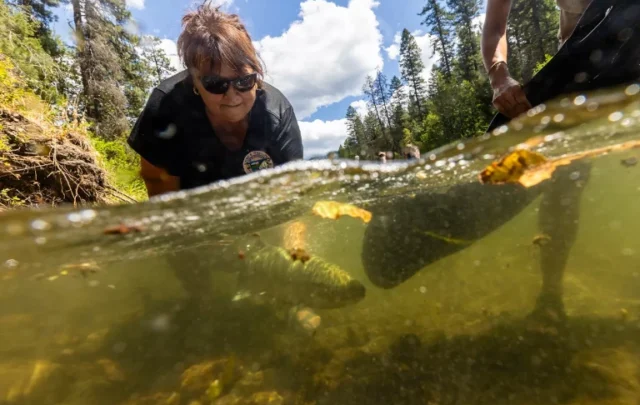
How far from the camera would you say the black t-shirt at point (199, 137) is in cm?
425

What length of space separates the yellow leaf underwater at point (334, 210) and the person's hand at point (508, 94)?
3.01 m

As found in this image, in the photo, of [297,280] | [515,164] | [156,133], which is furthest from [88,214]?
[515,164]

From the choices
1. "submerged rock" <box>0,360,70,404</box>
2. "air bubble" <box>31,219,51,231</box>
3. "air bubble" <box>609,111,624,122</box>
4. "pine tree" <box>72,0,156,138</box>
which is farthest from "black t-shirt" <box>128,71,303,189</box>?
"pine tree" <box>72,0,156,138</box>

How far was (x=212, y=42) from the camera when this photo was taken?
151 inches

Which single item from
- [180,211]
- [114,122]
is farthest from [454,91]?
[180,211]

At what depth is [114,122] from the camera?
60.7 feet

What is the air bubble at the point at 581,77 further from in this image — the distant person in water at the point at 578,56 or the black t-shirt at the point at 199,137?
the black t-shirt at the point at 199,137

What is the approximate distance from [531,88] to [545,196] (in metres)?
2.03

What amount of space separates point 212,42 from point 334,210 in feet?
11.4

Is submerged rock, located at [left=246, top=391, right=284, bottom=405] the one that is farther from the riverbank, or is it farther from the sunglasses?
the riverbank

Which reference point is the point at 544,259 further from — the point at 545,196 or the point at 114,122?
the point at 114,122

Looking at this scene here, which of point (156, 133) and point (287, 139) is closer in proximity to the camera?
point (156, 133)

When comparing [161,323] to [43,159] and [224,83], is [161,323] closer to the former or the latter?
[43,159]

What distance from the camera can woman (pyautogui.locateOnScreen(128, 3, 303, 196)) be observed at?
3.93m
